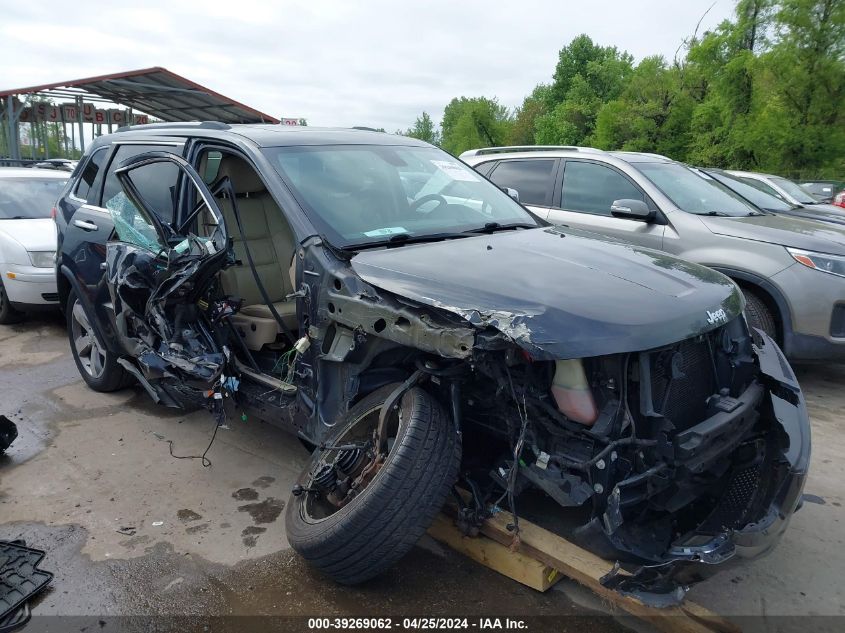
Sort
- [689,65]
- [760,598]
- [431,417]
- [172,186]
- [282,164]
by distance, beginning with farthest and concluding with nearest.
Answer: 1. [689,65]
2. [172,186]
3. [282,164]
4. [760,598]
5. [431,417]

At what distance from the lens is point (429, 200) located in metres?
3.73

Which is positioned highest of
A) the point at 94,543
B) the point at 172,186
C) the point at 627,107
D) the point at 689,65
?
the point at 689,65

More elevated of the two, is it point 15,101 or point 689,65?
point 689,65

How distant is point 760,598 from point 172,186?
151 inches

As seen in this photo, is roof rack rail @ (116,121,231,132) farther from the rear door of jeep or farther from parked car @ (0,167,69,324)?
parked car @ (0,167,69,324)

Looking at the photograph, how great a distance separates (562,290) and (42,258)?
611cm

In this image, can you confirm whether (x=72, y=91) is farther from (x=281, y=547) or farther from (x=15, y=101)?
(x=281, y=547)

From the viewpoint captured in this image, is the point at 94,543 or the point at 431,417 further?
the point at 94,543

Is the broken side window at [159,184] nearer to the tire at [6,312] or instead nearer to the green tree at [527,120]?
the tire at [6,312]

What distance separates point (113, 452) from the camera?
4.13 m

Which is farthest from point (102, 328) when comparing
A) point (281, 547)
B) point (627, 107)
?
point (627, 107)

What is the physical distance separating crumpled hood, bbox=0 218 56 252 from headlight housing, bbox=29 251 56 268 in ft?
0.14

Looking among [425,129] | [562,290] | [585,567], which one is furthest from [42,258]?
[425,129]

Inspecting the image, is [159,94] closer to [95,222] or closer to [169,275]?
[95,222]
